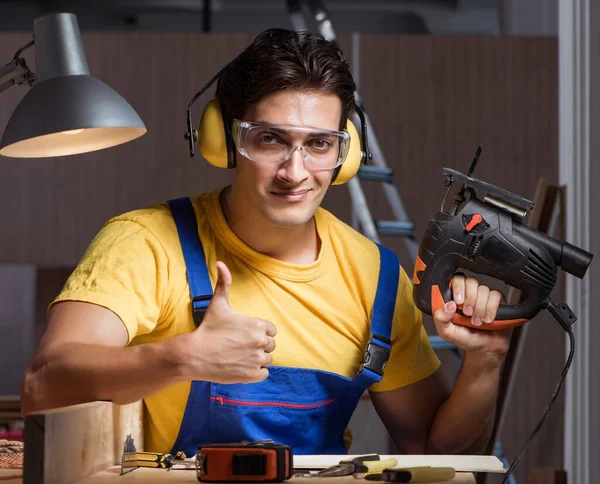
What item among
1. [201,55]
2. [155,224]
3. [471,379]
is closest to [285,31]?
[155,224]

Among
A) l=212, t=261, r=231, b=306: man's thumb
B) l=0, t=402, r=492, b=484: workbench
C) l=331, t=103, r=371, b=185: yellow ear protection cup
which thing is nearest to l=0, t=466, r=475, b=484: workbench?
l=0, t=402, r=492, b=484: workbench

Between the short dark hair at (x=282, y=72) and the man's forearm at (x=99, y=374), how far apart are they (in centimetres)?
52

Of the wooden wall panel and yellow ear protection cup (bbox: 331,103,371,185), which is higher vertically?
the wooden wall panel

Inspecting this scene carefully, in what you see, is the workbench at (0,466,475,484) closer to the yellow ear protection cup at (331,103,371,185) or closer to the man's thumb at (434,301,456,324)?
the man's thumb at (434,301,456,324)

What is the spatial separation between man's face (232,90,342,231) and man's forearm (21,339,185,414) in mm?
394

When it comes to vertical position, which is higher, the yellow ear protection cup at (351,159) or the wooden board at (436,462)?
the yellow ear protection cup at (351,159)

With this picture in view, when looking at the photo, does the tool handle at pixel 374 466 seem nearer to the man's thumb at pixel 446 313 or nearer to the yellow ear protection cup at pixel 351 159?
the man's thumb at pixel 446 313

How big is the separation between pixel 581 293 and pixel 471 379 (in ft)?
1.96

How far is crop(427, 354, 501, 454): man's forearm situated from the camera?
61.5 inches

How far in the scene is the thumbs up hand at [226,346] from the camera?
121 centimetres

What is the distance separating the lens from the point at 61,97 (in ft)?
4.90

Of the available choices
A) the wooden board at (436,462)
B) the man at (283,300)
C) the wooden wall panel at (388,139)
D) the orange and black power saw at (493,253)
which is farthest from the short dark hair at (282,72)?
the wooden wall panel at (388,139)

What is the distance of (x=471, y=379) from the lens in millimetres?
1571

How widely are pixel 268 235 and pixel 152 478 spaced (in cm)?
59
